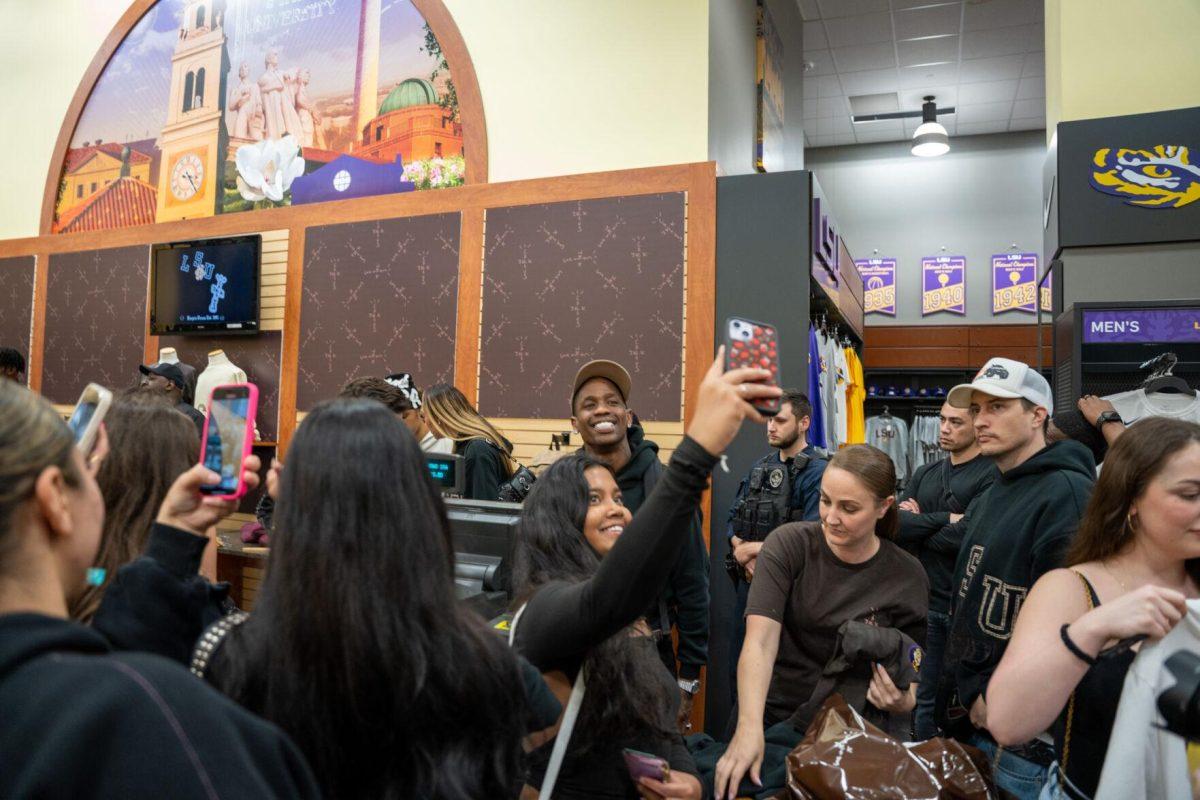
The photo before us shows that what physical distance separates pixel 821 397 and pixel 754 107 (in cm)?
247

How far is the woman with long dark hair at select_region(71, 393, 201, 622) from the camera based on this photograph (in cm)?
147

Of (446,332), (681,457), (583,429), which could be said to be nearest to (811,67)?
(446,332)

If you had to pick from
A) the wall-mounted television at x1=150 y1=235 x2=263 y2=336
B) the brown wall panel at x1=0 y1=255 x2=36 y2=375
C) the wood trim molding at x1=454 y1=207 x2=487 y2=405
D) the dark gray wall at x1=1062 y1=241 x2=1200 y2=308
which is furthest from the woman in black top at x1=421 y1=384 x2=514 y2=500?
the brown wall panel at x1=0 y1=255 x2=36 y2=375

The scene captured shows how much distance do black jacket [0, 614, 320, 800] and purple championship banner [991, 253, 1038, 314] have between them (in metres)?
10.3

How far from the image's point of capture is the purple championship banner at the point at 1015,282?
9.33m

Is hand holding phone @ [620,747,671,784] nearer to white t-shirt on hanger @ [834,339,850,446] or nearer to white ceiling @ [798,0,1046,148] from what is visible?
white t-shirt on hanger @ [834,339,850,446]

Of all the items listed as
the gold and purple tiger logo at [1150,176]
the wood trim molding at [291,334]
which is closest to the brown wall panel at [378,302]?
the wood trim molding at [291,334]

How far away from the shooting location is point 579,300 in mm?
4820

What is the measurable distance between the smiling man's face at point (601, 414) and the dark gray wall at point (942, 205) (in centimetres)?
788

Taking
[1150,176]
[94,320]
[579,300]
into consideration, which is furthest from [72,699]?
[94,320]

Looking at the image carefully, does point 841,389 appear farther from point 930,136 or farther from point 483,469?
point 930,136

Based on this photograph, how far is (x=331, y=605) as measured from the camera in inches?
40.1

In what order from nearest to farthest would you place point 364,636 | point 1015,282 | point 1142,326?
point 364,636 → point 1142,326 → point 1015,282

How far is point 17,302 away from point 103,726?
328 inches
